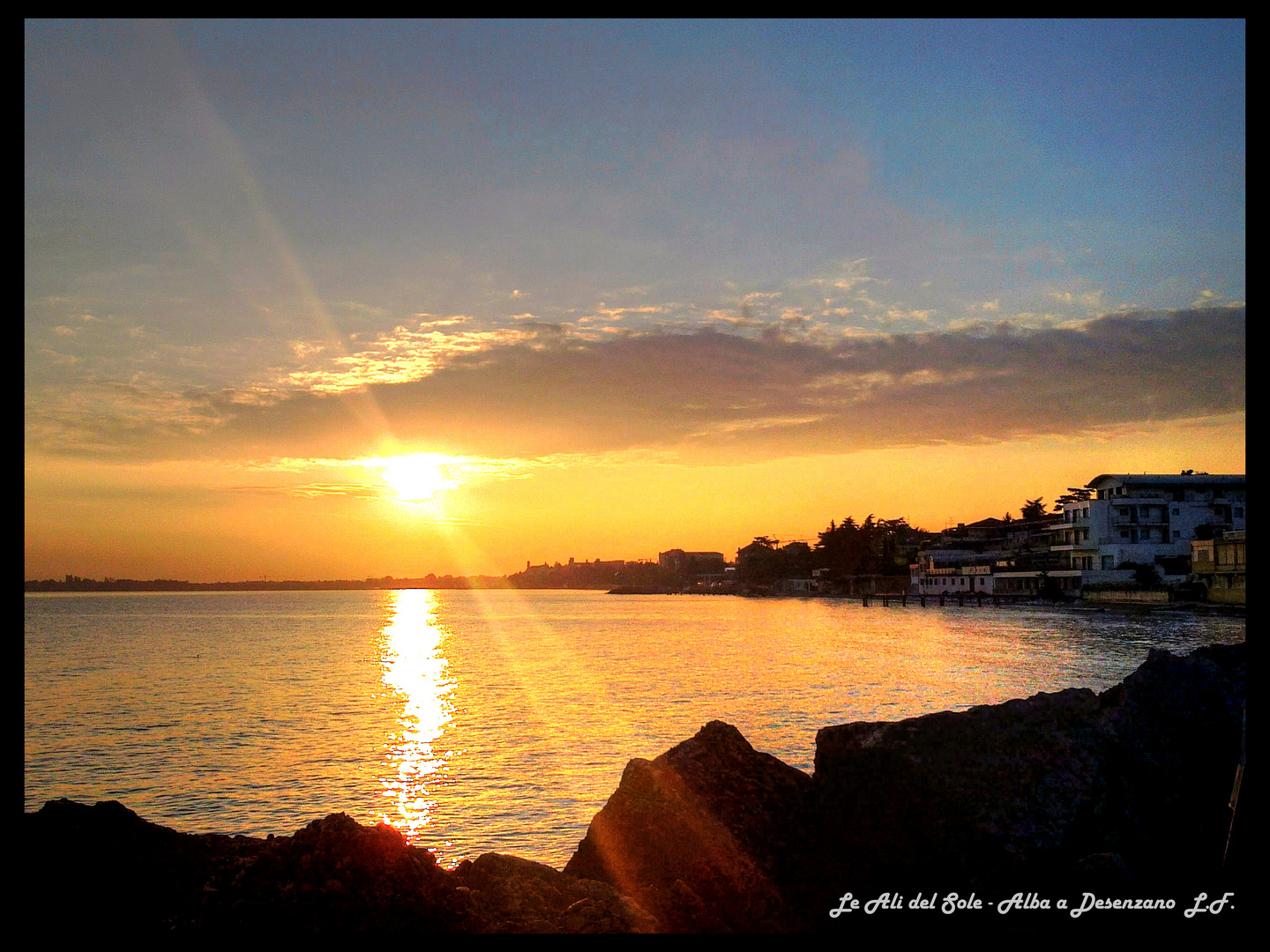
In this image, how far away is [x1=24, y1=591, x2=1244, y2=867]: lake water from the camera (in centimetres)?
2188

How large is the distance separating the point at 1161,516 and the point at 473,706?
283 feet

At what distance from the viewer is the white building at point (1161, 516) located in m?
99.9

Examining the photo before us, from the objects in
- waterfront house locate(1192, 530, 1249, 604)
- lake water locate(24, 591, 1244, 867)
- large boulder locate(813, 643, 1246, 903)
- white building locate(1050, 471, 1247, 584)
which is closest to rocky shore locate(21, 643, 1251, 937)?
large boulder locate(813, 643, 1246, 903)

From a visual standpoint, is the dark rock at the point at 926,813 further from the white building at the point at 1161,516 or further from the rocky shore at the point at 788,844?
the white building at the point at 1161,516

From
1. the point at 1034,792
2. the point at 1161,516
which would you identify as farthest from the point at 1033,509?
the point at 1034,792

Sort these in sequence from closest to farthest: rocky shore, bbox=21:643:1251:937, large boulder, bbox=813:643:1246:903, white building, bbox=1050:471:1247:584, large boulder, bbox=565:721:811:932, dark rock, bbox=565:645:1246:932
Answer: rocky shore, bbox=21:643:1251:937 → large boulder, bbox=565:721:811:932 → dark rock, bbox=565:645:1246:932 → large boulder, bbox=813:643:1246:903 → white building, bbox=1050:471:1247:584

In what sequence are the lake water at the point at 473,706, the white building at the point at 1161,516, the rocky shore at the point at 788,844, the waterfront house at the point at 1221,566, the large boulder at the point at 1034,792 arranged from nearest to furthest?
the rocky shore at the point at 788,844 < the large boulder at the point at 1034,792 < the lake water at the point at 473,706 < the waterfront house at the point at 1221,566 < the white building at the point at 1161,516

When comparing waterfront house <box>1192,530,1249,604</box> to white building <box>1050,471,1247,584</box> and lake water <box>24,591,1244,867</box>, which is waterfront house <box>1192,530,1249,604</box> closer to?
lake water <box>24,591,1244,867</box>

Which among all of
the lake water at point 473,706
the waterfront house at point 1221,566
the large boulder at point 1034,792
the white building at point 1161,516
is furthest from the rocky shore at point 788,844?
the white building at point 1161,516

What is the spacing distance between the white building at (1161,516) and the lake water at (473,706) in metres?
12.9

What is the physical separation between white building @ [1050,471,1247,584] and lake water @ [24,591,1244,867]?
42.2 ft

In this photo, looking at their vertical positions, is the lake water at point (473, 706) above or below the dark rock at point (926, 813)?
below
